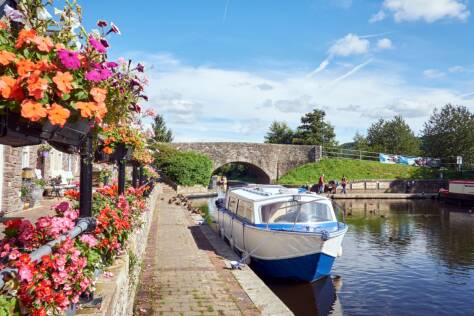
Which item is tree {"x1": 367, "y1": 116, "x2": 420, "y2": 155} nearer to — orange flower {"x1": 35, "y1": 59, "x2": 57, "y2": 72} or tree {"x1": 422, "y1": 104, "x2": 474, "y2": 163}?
tree {"x1": 422, "y1": 104, "x2": 474, "y2": 163}

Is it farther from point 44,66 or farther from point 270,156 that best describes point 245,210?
point 270,156

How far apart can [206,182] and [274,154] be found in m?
10.6

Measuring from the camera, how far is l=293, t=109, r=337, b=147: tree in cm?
6638

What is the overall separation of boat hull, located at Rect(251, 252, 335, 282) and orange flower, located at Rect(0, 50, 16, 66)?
9.42 metres

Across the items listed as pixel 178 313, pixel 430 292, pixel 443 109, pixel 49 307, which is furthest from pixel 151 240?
pixel 443 109

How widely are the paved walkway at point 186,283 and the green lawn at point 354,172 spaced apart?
31.1 m

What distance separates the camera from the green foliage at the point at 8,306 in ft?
6.76

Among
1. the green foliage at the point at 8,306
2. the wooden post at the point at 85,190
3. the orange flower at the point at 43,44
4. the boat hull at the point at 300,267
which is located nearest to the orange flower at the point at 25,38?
the orange flower at the point at 43,44

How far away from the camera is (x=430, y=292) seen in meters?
11.1

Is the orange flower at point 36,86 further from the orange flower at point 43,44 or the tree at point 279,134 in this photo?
the tree at point 279,134

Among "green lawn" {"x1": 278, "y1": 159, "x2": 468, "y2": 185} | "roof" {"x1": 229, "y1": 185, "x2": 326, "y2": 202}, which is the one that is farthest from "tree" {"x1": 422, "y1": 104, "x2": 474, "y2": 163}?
"roof" {"x1": 229, "y1": 185, "x2": 326, "y2": 202}

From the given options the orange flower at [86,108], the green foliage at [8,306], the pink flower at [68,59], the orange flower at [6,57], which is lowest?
the green foliage at [8,306]

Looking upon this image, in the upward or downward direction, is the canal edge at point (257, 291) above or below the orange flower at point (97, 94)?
below

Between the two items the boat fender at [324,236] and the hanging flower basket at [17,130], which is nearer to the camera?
the hanging flower basket at [17,130]
